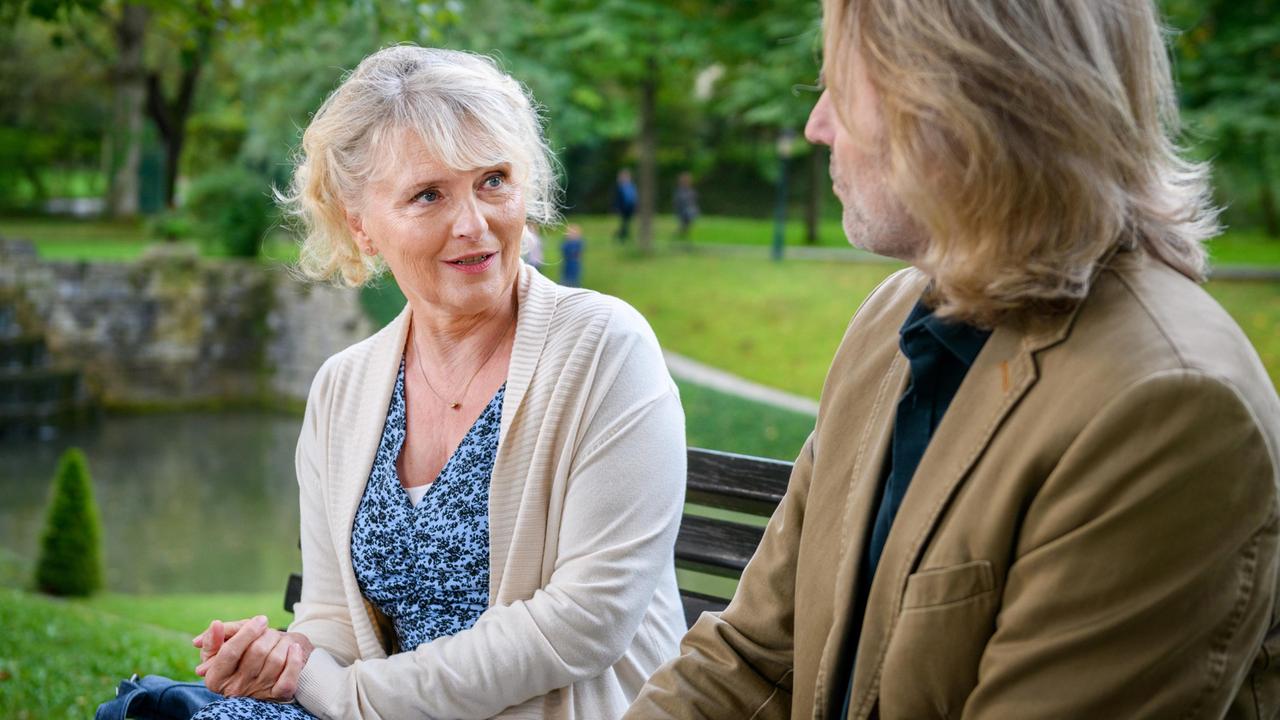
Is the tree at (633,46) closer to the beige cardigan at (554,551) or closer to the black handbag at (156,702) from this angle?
the beige cardigan at (554,551)

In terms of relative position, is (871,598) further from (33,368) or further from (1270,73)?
(33,368)

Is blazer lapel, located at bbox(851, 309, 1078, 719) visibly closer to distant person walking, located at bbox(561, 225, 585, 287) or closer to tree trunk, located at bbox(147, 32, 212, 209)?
distant person walking, located at bbox(561, 225, 585, 287)

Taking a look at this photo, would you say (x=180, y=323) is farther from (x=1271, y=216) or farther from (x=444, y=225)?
(x=1271, y=216)

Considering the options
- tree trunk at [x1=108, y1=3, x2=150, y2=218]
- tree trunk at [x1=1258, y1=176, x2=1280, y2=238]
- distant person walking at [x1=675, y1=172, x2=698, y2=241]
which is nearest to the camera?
tree trunk at [x1=1258, y1=176, x2=1280, y2=238]

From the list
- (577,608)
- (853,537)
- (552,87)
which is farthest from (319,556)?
(552,87)

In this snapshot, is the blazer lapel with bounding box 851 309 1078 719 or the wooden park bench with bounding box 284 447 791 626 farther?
the wooden park bench with bounding box 284 447 791 626

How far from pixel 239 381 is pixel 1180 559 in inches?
786

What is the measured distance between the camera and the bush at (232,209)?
794 inches

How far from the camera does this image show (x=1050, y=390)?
54.9 inches

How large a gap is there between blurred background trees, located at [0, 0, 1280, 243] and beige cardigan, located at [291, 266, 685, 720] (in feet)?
11.6

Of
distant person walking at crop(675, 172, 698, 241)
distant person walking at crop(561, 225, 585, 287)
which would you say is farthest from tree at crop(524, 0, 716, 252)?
distant person walking at crop(561, 225, 585, 287)

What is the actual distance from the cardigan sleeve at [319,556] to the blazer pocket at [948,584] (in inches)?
55.0

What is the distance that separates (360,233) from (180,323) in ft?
59.9

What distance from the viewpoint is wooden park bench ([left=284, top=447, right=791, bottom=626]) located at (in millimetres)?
2684
